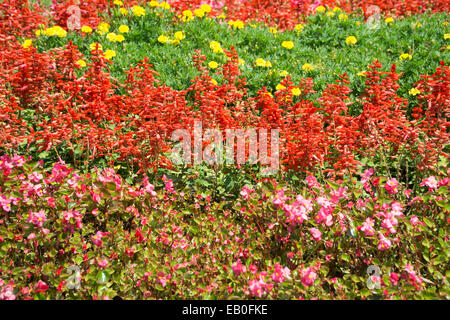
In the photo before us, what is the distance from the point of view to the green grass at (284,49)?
488cm

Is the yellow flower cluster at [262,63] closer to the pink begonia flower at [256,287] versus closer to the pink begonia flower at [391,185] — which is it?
the pink begonia flower at [391,185]

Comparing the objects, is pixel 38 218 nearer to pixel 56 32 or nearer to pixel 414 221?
pixel 414 221

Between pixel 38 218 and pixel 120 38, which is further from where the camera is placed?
pixel 120 38

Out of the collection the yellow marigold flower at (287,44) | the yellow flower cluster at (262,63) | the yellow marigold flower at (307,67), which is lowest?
the yellow marigold flower at (307,67)

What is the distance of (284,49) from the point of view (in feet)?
18.4

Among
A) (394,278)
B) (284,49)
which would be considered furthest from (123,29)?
(394,278)

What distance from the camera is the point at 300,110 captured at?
3.57 m

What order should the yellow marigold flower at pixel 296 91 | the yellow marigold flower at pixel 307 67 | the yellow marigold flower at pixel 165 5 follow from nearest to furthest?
the yellow marigold flower at pixel 296 91 < the yellow marigold flower at pixel 307 67 < the yellow marigold flower at pixel 165 5

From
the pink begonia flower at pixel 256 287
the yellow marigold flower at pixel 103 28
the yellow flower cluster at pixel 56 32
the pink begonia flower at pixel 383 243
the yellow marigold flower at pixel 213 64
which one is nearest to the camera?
the pink begonia flower at pixel 256 287

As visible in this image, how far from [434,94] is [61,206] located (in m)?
3.16

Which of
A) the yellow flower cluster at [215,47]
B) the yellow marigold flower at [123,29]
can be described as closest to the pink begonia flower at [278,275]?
the yellow flower cluster at [215,47]

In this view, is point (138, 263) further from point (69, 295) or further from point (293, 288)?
point (293, 288)

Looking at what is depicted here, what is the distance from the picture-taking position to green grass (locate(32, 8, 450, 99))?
16.0 feet

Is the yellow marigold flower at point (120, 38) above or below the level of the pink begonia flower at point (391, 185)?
above
